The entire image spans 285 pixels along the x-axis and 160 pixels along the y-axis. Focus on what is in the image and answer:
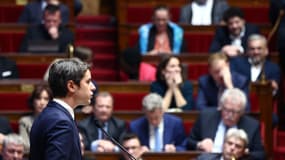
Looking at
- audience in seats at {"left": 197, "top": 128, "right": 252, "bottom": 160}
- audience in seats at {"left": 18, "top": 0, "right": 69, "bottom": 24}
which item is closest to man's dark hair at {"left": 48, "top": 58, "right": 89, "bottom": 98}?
audience in seats at {"left": 197, "top": 128, "right": 252, "bottom": 160}

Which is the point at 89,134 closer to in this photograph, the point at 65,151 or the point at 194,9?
the point at 194,9

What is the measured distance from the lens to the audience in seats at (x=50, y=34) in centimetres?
772

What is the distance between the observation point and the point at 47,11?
25.4ft

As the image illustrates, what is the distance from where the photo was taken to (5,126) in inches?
256

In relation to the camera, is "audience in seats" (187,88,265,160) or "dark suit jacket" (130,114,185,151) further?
"dark suit jacket" (130,114,185,151)

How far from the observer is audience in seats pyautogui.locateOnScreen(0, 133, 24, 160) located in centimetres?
588

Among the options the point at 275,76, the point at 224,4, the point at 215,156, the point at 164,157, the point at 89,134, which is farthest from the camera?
the point at 224,4

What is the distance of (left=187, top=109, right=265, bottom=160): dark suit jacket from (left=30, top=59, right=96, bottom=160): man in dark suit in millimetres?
2941

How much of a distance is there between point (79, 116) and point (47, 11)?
1305 millimetres

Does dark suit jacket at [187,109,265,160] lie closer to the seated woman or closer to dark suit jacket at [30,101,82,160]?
the seated woman

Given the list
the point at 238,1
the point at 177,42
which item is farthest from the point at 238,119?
the point at 238,1

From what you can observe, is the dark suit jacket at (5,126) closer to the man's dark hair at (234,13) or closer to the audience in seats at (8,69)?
the audience in seats at (8,69)

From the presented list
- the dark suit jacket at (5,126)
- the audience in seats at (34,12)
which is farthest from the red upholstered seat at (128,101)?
the audience in seats at (34,12)

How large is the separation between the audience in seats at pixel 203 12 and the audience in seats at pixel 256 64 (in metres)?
0.87
